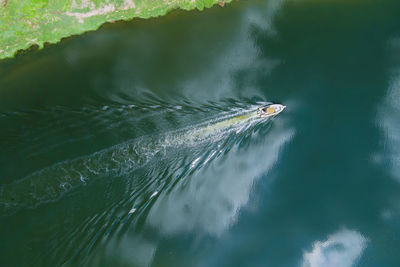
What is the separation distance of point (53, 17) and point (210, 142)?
6326 mm

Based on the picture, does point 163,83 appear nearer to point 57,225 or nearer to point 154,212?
point 154,212

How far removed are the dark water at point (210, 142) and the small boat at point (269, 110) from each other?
285 millimetres

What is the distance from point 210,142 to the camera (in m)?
9.03

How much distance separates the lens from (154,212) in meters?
8.67

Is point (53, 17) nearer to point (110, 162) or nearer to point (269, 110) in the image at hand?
point (110, 162)

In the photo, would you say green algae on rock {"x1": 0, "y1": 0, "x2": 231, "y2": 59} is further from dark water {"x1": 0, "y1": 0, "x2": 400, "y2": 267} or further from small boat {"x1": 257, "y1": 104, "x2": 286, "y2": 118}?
small boat {"x1": 257, "y1": 104, "x2": 286, "y2": 118}

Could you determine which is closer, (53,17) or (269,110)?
(53,17)

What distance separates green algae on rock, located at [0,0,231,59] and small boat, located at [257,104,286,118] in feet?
15.8

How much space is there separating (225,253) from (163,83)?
236 inches

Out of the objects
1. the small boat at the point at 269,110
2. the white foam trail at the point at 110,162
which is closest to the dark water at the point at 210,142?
the white foam trail at the point at 110,162

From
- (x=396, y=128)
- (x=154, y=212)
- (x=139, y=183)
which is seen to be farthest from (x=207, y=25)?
(x=396, y=128)

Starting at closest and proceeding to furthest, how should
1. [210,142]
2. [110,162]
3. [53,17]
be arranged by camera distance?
[110,162]
[53,17]
[210,142]

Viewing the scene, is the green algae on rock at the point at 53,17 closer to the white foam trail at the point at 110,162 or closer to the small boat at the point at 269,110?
the white foam trail at the point at 110,162

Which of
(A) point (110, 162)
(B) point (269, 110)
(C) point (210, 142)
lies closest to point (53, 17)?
(A) point (110, 162)
